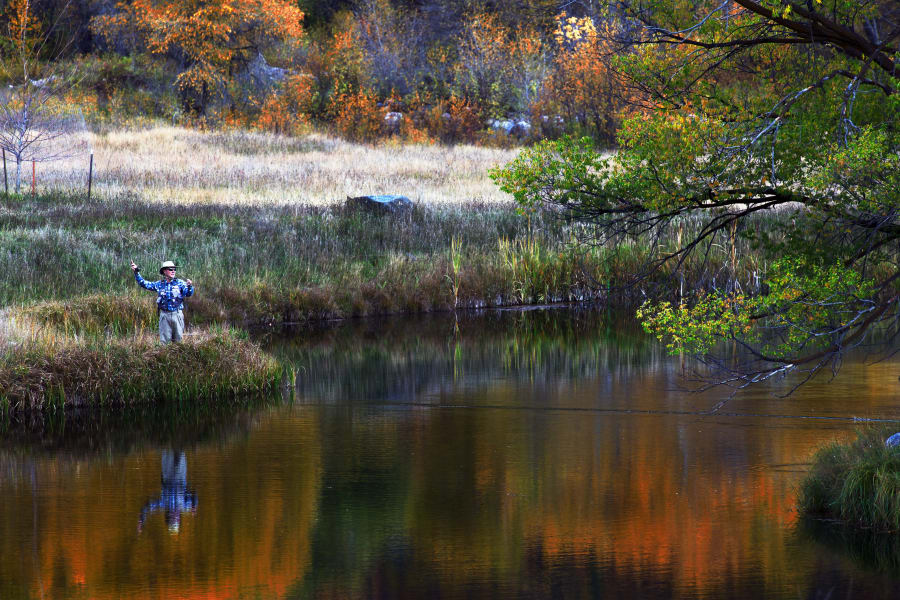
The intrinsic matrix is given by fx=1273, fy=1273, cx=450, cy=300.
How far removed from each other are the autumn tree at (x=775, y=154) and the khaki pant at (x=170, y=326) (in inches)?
212

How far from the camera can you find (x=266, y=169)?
4419 centimetres

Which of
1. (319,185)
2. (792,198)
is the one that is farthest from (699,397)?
(319,185)

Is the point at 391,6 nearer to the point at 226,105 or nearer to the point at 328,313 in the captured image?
the point at 226,105

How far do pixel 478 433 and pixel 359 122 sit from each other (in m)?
45.6

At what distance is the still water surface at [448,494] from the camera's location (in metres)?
10.9

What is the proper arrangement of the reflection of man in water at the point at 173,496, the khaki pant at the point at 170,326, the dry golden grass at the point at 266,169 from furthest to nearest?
the dry golden grass at the point at 266,169, the khaki pant at the point at 170,326, the reflection of man in water at the point at 173,496

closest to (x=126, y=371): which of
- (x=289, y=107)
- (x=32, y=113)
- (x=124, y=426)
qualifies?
(x=124, y=426)

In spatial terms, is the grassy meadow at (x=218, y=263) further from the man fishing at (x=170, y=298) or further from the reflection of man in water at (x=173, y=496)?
the reflection of man in water at (x=173, y=496)

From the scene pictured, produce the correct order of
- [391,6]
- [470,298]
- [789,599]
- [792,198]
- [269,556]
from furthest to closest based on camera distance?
1. [391,6]
2. [470,298]
3. [792,198]
4. [269,556]
5. [789,599]

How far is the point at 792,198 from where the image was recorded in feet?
48.2

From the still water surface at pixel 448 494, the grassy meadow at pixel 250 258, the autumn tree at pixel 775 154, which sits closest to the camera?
the still water surface at pixel 448 494

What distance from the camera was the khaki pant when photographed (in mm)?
18281

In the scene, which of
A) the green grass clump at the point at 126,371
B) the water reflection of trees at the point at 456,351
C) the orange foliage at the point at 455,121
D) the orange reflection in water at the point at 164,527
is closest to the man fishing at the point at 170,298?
the green grass clump at the point at 126,371

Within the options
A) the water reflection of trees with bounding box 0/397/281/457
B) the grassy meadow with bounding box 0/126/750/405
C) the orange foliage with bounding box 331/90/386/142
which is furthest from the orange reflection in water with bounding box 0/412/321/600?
the orange foliage with bounding box 331/90/386/142
